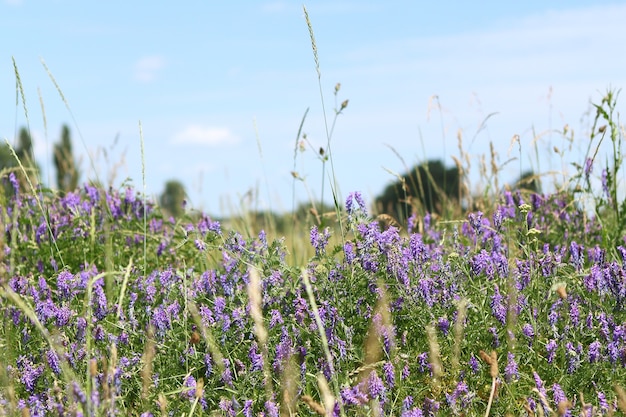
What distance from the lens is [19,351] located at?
3.78m

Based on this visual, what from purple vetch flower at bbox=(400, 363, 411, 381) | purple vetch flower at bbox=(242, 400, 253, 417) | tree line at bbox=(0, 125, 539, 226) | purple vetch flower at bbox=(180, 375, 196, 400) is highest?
tree line at bbox=(0, 125, 539, 226)

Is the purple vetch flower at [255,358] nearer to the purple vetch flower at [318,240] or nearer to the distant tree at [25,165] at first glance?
the purple vetch flower at [318,240]

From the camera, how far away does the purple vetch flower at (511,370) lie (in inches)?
124

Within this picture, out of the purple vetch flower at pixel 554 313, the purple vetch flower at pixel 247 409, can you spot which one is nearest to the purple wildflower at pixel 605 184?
the purple vetch flower at pixel 554 313

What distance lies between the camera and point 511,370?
3.15m

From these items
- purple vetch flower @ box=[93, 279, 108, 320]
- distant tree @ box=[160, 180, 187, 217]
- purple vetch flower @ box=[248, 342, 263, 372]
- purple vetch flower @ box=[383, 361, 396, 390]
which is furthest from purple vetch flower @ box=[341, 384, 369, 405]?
distant tree @ box=[160, 180, 187, 217]

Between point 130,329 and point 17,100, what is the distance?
73.2 inches

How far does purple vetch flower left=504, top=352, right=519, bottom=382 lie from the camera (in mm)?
3150

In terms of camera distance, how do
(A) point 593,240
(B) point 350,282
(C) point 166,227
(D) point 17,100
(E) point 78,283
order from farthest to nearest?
1. (C) point 166,227
2. (A) point 593,240
3. (D) point 17,100
4. (E) point 78,283
5. (B) point 350,282

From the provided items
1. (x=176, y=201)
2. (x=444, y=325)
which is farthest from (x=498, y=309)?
(x=176, y=201)

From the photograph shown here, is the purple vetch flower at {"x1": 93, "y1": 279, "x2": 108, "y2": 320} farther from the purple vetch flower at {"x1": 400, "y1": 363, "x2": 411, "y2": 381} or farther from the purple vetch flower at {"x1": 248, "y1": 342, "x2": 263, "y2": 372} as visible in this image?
the purple vetch flower at {"x1": 400, "y1": 363, "x2": 411, "y2": 381}

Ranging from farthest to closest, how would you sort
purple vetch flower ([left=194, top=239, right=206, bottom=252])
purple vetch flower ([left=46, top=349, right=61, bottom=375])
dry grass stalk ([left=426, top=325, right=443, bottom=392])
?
purple vetch flower ([left=194, top=239, right=206, bottom=252]), purple vetch flower ([left=46, top=349, right=61, bottom=375]), dry grass stalk ([left=426, top=325, right=443, bottom=392])

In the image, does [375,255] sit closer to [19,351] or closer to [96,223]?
[19,351]

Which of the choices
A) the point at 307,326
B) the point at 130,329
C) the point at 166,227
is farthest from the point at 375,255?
the point at 166,227
